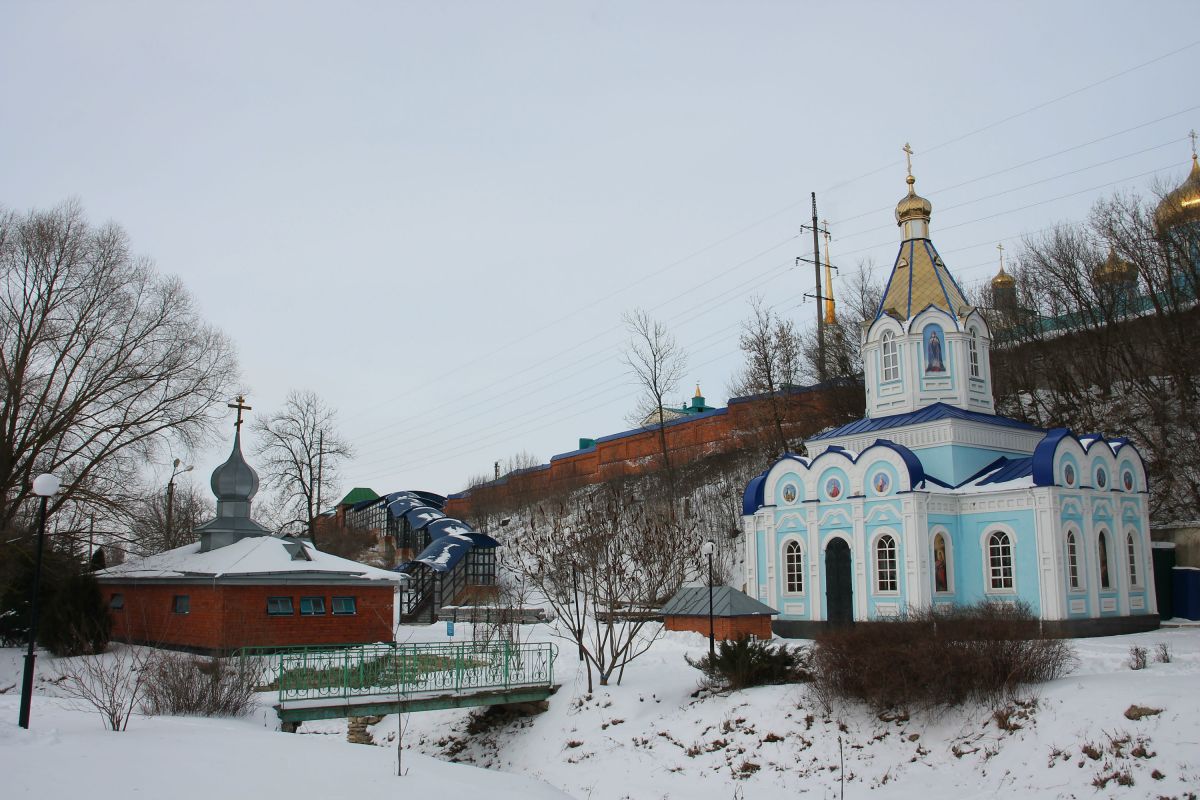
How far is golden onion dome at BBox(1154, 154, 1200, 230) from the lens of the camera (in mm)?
30734

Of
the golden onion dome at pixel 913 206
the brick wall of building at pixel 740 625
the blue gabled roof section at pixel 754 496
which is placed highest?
the golden onion dome at pixel 913 206

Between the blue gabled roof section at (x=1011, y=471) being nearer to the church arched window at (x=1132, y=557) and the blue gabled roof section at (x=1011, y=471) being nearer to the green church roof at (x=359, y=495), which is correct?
the church arched window at (x=1132, y=557)

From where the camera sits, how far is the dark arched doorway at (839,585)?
22719 mm

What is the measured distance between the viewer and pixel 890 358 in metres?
25.8

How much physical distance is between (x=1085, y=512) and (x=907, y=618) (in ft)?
24.6

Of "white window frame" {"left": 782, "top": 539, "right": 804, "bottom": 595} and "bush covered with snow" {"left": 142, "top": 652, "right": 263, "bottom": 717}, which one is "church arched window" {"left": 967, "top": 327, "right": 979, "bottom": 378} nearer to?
"white window frame" {"left": 782, "top": 539, "right": 804, "bottom": 595}

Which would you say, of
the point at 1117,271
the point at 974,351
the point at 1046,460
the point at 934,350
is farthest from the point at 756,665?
the point at 1117,271

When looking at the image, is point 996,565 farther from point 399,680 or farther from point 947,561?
point 399,680

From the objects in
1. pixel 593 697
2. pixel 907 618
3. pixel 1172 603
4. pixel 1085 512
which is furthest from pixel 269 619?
pixel 1172 603

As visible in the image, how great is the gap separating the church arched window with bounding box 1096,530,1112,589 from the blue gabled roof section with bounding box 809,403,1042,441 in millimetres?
3649

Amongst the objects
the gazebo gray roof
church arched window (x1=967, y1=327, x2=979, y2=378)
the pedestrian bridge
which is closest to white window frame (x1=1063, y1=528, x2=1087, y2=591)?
church arched window (x1=967, y1=327, x2=979, y2=378)

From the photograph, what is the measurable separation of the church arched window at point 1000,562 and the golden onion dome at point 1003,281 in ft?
70.8

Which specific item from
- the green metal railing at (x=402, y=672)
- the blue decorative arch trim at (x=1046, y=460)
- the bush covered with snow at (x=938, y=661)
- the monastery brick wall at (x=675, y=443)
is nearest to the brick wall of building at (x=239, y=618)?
the green metal railing at (x=402, y=672)

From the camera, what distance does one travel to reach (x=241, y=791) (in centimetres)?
819
